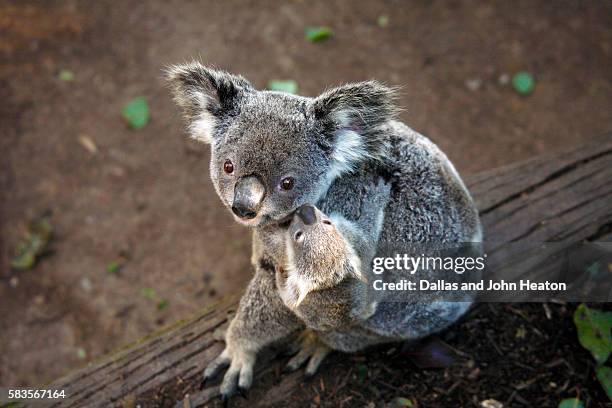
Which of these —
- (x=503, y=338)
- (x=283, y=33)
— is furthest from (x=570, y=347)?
(x=283, y=33)

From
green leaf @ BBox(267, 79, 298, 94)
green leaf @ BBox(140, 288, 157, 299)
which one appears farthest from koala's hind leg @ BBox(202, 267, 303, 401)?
green leaf @ BBox(267, 79, 298, 94)

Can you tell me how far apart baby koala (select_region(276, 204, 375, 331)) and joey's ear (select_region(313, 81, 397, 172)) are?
385mm

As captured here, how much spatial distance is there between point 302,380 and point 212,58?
14.9 ft

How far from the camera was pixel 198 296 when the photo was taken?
555cm

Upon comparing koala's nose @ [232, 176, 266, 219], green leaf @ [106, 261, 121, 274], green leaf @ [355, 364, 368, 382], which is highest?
koala's nose @ [232, 176, 266, 219]

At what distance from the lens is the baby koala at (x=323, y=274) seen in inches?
114

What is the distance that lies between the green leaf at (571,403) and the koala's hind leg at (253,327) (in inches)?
68.2

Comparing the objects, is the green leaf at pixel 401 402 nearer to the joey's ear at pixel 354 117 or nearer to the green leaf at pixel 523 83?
the joey's ear at pixel 354 117

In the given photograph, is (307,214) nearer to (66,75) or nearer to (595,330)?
(595,330)

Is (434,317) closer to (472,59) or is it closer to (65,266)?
(65,266)

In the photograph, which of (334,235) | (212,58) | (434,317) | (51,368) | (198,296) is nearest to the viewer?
(334,235)

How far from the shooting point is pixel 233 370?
3631 millimetres

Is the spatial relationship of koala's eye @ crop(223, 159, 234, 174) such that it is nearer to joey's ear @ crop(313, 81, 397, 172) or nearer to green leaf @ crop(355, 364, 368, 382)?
joey's ear @ crop(313, 81, 397, 172)

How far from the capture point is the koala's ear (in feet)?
10.4
